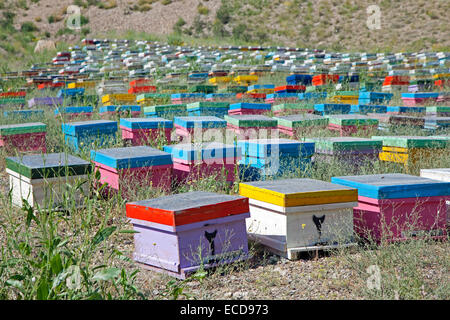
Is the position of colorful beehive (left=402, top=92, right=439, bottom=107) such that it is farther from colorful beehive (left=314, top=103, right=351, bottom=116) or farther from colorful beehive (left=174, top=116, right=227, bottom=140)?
colorful beehive (left=174, top=116, right=227, bottom=140)

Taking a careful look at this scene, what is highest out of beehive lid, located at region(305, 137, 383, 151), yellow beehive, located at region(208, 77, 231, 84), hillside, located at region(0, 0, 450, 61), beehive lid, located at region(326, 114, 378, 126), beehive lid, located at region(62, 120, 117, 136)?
hillside, located at region(0, 0, 450, 61)

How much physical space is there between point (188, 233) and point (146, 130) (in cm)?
328

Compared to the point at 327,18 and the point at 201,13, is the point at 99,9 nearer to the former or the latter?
the point at 201,13

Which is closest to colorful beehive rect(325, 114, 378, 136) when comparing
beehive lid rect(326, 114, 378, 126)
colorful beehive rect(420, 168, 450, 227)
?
beehive lid rect(326, 114, 378, 126)

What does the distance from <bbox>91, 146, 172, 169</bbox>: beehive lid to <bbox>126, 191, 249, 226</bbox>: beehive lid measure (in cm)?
97

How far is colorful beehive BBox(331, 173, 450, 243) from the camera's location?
375 centimetres

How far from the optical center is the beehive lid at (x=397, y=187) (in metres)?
3.75

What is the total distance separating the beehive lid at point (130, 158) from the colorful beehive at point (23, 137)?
1570 millimetres

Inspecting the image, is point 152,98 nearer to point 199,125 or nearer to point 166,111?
point 166,111

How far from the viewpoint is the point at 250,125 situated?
6.59m

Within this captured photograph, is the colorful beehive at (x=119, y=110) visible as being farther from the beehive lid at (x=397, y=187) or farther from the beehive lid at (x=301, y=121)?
the beehive lid at (x=397, y=187)

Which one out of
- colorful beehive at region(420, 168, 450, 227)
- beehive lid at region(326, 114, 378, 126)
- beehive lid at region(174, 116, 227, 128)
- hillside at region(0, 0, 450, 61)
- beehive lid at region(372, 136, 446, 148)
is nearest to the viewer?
colorful beehive at region(420, 168, 450, 227)

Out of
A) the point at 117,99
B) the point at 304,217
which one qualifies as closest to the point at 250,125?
the point at 304,217

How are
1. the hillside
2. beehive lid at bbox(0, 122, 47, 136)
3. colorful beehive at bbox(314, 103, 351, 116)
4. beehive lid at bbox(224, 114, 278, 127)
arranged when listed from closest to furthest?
1. beehive lid at bbox(0, 122, 47, 136)
2. beehive lid at bbox(224, 114, 278, 127)
3. colorful beehive at bbox(314, 103, 351, 116)
4. the hillside
